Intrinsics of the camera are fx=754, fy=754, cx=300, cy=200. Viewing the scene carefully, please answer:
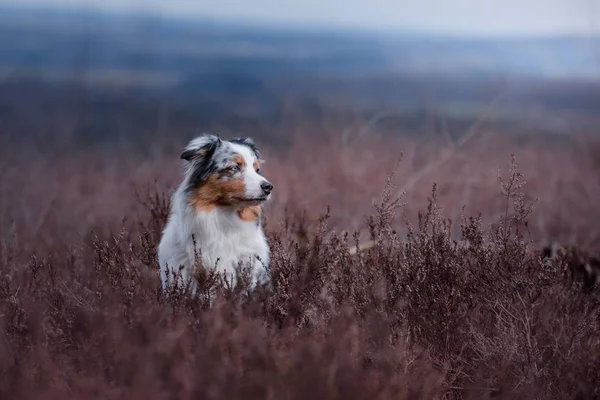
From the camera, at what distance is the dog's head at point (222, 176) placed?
4.94 meters

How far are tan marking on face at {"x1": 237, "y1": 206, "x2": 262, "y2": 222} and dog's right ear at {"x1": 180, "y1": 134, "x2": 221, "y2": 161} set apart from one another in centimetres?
46

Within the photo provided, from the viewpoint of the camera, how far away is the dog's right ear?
201 inches

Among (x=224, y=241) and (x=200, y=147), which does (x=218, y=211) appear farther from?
(x=200, y=147)

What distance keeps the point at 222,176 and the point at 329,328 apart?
1.59 meters

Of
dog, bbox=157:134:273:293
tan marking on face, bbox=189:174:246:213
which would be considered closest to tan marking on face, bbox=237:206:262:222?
dog, bbox=157:134:273:293

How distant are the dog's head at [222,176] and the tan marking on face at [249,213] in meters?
0.09

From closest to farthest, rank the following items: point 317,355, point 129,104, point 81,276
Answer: point 317,355 → point 81,276 → point 129,104

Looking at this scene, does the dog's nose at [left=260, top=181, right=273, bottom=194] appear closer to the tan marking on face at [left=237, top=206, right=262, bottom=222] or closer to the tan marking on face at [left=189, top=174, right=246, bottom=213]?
the tan marking on face at [left=189, top=174, right=246, bottom=213]

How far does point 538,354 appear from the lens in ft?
13.5

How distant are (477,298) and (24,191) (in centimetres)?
613

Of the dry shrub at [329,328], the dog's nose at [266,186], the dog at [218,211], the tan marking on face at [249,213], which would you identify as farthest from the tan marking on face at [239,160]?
the dry shrub at [329,328]

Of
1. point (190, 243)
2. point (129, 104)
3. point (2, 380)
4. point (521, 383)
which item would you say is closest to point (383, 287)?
A: point (521, 383)

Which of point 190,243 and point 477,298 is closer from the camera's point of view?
point 477,298

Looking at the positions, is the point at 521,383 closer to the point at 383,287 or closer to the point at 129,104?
the point at 383,287
